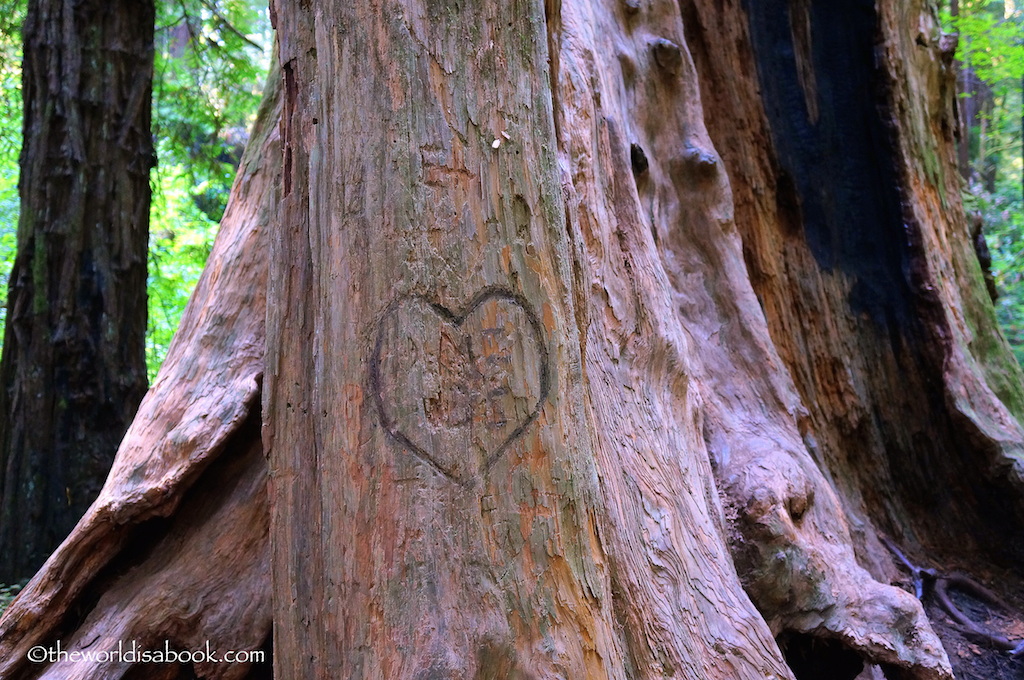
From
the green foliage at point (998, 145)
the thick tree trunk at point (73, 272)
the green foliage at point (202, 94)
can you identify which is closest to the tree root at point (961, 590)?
the green foliage at point (998, 145)

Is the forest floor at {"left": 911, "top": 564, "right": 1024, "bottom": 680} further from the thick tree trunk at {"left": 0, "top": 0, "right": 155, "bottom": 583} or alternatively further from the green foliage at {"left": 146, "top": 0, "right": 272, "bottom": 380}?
the green foliage at {"left": 146, "top": 0, "right": 272, "bottom": 380}

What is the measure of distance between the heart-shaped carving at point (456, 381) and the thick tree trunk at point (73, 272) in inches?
119

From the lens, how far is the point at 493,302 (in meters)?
1.75

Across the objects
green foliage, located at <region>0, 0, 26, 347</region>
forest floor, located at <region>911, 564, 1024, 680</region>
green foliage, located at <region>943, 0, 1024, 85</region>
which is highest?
green foliage, located at <region>943, 0, 1024, 85</region>

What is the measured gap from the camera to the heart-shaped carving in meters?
1.70

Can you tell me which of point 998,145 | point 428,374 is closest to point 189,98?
point 428,374

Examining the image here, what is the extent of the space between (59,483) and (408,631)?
10.3ft

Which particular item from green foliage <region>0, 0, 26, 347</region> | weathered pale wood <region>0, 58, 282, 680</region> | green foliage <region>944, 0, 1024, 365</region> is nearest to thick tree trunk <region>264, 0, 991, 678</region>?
weathered pale wood <region>0, 58, 282, 680</region>

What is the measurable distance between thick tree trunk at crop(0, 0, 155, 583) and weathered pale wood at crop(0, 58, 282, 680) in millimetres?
1612

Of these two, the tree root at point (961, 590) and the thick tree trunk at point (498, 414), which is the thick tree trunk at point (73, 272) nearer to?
the thick tree trunk at point (498, 414)

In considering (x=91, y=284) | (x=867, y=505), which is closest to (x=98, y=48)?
(x=91, y=284)

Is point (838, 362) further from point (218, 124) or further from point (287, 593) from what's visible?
point (218, 124)

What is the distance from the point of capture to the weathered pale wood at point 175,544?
241cm

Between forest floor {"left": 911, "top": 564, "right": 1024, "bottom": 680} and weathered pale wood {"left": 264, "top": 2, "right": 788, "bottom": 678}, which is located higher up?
weathered pale wood {"left": 264, "top": 2, "right": 788, "bottom": 678}
